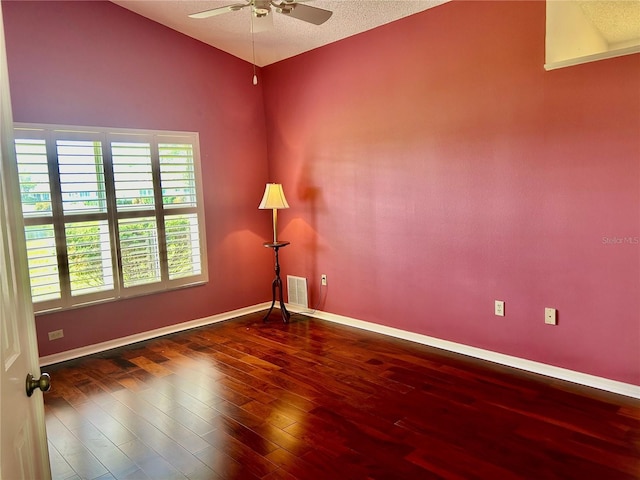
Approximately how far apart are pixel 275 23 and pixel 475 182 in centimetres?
226

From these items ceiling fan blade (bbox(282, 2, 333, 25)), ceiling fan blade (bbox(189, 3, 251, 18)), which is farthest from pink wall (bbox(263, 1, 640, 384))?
ceiling fan blade (bbox(189, 3, 251, 18))

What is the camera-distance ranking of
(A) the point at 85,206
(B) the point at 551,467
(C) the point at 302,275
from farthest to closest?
(C) the point at 302,275 → (A) the point at 85,206 → (B) the point at 551,467

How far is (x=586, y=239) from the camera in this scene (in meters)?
3.02

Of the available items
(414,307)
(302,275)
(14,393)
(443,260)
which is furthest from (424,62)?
(14,393)

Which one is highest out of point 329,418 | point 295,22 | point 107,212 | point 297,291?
point 295,22

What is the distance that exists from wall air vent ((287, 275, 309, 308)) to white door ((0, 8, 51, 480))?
3.72 metres

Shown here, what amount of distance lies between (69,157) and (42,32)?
1.01 metres

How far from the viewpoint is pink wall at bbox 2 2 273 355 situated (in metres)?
3.65

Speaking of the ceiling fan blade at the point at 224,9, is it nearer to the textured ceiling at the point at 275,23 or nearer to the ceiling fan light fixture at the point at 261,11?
the ceiling fan light fixture at the point at 261,11

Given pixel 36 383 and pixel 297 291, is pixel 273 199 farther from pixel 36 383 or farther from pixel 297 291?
pixel 36 383

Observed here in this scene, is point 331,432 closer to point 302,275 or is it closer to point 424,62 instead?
point 302,275

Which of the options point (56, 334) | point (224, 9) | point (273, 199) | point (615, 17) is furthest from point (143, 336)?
point (615, 17)

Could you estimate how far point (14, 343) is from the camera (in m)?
1.21

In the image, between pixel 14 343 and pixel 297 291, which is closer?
pixel 14 343
